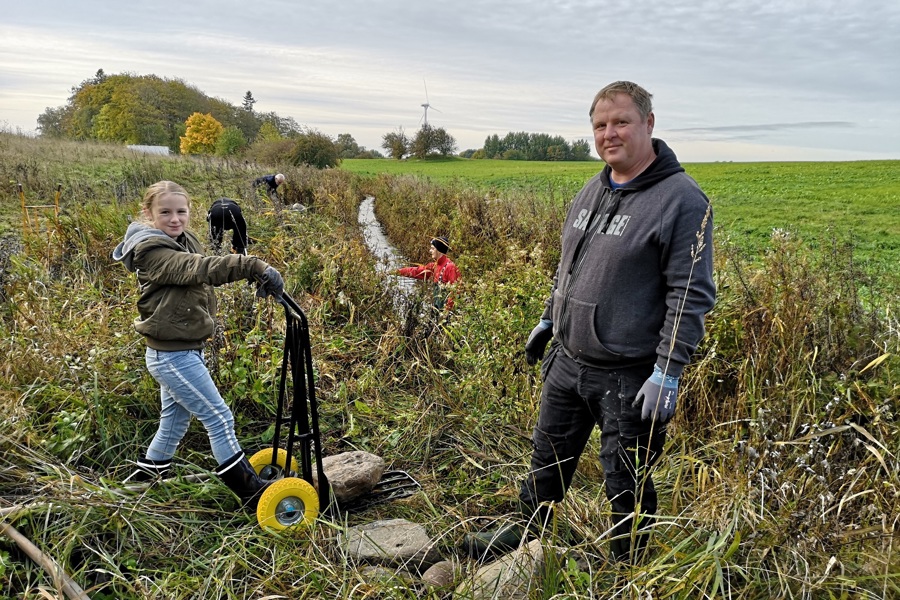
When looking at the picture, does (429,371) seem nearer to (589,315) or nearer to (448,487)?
(448,487)

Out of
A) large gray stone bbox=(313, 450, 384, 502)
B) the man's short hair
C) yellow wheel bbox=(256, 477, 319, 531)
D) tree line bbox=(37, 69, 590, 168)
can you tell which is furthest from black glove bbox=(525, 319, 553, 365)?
tree line bbox=(37, 69, 590, 168)

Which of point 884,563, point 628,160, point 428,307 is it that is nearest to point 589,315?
point 628,160

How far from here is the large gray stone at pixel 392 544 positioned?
2.64 metres

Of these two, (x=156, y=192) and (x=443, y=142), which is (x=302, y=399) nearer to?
(x=156, y=192)

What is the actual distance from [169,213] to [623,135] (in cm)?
221

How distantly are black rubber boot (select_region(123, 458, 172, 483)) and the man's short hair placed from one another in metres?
2.92

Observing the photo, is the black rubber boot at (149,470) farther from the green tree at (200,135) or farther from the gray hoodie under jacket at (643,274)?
the green tree at (200,135)

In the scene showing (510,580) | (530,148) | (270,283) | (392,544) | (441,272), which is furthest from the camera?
(530,148)

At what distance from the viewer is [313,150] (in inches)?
998

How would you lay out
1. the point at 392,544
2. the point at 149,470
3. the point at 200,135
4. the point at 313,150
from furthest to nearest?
the point at 200,135, the point at 313,150, the point at 149,470, the point at 392,544

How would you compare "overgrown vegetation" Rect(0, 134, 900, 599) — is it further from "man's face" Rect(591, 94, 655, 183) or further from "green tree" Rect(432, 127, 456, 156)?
"green tree" Rect(432, 127, 456, 156)

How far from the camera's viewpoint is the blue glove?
213 cm

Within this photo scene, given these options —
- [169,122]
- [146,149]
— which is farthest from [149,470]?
[169,122]

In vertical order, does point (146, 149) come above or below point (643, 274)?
above
